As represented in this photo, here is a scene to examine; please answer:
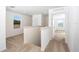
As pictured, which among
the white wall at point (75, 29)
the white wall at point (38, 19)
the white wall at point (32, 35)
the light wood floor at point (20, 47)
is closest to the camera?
the white wall at point (75, 29)

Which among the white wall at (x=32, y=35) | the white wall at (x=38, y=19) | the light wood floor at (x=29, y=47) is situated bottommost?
the light wood floor at (x=29, y=47)

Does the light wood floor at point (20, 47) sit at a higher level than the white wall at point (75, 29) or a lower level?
lower

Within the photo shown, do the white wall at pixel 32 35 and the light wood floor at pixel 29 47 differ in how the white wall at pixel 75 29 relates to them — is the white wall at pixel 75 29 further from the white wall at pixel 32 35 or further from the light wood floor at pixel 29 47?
the white wall at pixel 32 35

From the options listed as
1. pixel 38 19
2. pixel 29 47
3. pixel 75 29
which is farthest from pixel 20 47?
pixel 38 19

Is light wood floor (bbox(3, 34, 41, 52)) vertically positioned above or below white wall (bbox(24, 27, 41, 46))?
below

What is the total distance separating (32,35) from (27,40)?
0.33 m

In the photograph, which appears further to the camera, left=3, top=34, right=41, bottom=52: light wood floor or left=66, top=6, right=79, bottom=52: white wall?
left=3, top=34, right=41, bottom=52: light wood floor

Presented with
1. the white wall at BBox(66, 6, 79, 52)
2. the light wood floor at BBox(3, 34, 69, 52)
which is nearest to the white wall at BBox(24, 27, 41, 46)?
the light wood floor at BBox(3, 34, 69, 52)

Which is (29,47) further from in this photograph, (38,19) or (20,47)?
(38,19)

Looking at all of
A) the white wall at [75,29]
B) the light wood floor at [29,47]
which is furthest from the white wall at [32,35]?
the white wall at [75,29]

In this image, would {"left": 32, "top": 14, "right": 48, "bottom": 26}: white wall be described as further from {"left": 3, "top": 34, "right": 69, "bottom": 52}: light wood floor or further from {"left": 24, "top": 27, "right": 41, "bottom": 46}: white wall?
{"left": 3, "top": 34, "right": 69, "bottom": 52}: light wood floor
